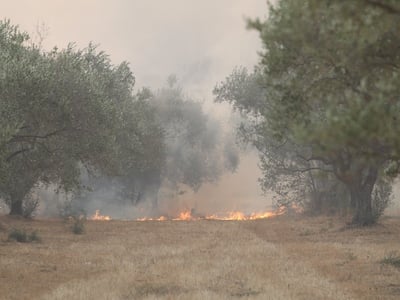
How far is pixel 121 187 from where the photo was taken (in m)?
65.1

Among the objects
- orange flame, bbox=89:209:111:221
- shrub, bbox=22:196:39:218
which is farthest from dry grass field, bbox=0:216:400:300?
orange flame, bbox=89:209:111:221

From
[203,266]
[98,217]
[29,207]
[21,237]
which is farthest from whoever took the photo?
[98,217]

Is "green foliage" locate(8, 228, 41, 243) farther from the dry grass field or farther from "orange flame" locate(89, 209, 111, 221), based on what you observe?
"orange flame" locate(89, 209, 111, 221)

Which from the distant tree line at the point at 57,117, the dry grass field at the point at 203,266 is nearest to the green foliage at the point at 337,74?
the dry grass field at the point at 203,266

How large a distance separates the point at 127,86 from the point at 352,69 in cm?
3743

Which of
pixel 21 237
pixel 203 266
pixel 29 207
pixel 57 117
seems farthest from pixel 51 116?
pixel 29 207

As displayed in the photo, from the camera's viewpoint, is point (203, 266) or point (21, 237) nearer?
point (203, 266)

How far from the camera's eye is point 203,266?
19.8 metres

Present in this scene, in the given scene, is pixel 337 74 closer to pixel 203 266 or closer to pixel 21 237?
pixel 203 266

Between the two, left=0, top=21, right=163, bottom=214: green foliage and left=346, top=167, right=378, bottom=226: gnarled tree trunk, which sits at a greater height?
left=0, top=21, right=163, bottom=214: green foliage

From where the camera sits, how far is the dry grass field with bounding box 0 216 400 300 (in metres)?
15.4

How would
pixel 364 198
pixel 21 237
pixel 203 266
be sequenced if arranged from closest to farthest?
pixel 203 266
pixel 21 237
pixel 364 198

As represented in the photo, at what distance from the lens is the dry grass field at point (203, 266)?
15.4 m

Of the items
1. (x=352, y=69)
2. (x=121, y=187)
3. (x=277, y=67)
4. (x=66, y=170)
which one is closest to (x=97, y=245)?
(x=66, y=170)
